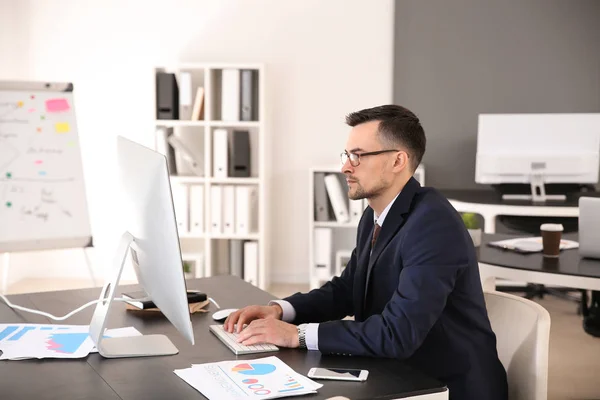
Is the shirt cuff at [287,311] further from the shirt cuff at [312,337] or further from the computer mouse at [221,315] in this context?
the shirt cuff at [312,337]

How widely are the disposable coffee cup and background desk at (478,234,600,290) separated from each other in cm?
3

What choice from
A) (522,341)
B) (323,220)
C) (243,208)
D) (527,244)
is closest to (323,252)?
(323,220)

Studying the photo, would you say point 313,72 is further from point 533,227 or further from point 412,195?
point 412,195

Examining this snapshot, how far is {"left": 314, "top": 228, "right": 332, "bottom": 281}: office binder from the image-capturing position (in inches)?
214

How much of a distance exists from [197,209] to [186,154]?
38cm

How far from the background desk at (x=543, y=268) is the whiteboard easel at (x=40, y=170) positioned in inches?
69.9

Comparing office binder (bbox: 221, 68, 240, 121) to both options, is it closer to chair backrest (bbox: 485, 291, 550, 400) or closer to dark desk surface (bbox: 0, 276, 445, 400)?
dark desk surface (bbox: 0, 276, 445, 400)

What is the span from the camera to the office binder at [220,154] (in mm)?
5309

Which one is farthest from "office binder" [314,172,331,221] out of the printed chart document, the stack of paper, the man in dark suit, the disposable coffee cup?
the printed chart document

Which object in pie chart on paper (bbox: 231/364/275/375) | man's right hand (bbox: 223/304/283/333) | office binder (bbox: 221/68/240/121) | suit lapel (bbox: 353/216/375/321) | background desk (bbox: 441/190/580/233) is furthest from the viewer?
office binder (bbox: 221/68/240/121)

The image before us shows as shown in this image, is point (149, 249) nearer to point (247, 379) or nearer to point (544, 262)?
point (247, 379)

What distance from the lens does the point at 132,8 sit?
226 inches

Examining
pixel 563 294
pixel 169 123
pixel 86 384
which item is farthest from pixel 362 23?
pixel 86 384

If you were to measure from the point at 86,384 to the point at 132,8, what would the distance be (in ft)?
14.7
